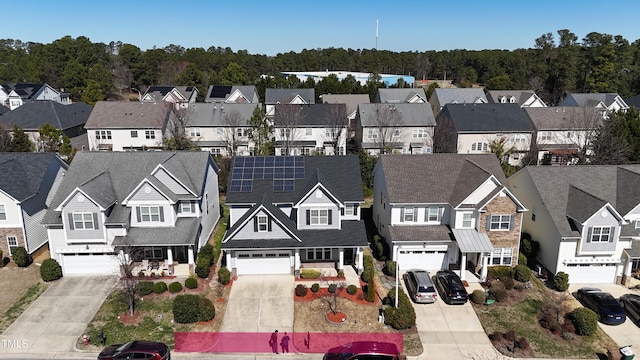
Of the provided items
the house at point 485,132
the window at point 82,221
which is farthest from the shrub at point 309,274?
the house at point 485,132

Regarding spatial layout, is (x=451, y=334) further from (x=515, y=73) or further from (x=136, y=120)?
(x=515, y=73)

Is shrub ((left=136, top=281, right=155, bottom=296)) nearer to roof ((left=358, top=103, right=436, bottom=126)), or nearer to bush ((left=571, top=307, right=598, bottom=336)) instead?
bush ((left=571, top=307, right=598, bottom=336))

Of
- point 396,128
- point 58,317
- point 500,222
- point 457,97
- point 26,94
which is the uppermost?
point 26,94

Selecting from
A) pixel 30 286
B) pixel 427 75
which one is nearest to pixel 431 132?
pixel 30 286

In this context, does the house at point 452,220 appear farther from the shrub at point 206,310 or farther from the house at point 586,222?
the shrub at point 206,310

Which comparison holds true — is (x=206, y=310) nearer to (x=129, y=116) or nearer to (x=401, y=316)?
(x=401, y=316)

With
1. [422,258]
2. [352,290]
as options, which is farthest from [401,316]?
[422,258]

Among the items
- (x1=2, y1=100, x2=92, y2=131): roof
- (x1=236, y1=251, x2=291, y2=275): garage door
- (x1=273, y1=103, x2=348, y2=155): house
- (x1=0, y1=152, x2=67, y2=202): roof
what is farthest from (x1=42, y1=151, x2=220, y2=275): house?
(x1=2, y1=100, x2=92, y2=131): roof
